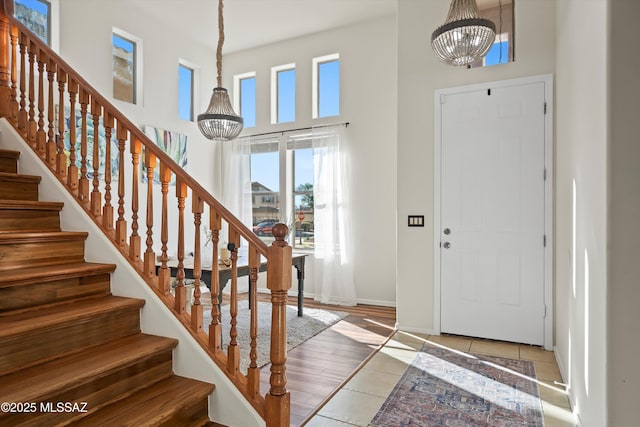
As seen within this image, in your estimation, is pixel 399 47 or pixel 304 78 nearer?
pixel 399 47

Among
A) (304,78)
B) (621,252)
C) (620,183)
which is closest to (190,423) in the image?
(621,252)

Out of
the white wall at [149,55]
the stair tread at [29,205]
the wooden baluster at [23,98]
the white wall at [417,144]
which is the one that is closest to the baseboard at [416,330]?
the white wall at [417,144]

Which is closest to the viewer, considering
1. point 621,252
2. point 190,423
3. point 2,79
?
point 621,252

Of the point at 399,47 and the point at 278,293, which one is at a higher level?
the point at 399,47

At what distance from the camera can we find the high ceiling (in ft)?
15.8

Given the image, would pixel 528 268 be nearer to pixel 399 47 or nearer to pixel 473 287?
pixel 473 287

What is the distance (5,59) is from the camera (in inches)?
113

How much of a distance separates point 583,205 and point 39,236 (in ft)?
9.77

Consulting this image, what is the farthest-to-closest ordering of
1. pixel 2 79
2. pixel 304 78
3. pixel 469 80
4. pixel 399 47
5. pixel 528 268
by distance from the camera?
pixel 304 78
pixel 399 47
pixel 469 80
pixel 528 268
pixel 2 79

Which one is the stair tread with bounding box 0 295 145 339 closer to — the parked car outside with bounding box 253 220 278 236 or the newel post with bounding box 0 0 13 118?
the newel post with bounding box 0 0 13 118

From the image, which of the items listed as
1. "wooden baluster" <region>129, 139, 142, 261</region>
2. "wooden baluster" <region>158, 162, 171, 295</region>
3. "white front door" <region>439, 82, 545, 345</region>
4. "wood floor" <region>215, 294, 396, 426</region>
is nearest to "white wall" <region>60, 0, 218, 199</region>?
"wooden baluster" <region>129, 139, 142, 261</region>

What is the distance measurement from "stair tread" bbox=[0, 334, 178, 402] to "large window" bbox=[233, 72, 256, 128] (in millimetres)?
4664

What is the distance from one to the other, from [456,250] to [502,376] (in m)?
1.24

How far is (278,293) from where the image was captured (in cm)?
194
